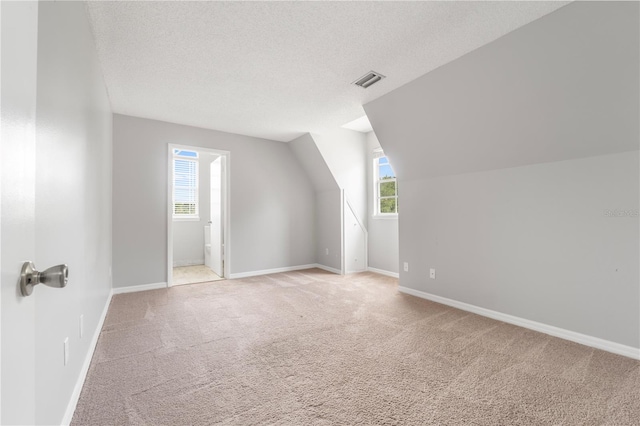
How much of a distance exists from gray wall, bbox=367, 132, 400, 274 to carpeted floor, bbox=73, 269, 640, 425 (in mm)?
1718

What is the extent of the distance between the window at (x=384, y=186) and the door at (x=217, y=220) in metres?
2.77

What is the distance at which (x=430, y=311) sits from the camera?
10.1 ft

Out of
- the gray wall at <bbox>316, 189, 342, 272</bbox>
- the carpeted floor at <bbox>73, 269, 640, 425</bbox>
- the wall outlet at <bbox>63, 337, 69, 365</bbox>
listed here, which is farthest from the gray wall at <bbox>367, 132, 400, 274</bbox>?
the wall outlet at <bbox>63, 337, 69, 365</bbox>

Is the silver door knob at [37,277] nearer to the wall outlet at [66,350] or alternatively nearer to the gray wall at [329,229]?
the wall outlet at [66,350]

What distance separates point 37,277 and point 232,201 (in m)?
4.15

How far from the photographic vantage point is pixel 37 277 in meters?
0.60

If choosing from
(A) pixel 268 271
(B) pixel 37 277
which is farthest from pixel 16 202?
(A) pixel 268 271

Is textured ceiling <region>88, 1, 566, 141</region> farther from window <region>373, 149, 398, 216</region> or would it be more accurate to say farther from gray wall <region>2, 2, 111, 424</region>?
window <region>373, 149, 398, 216</region>

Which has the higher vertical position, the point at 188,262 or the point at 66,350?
the point at 66,350

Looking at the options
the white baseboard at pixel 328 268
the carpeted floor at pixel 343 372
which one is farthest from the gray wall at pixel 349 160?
the carpeted floor at pixel 343 372

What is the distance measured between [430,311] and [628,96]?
2405mm

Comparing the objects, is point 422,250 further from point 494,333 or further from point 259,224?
point 259,224

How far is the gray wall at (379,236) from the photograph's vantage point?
4.76m

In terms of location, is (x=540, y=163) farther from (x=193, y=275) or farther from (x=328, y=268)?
(x=193, y=275)
